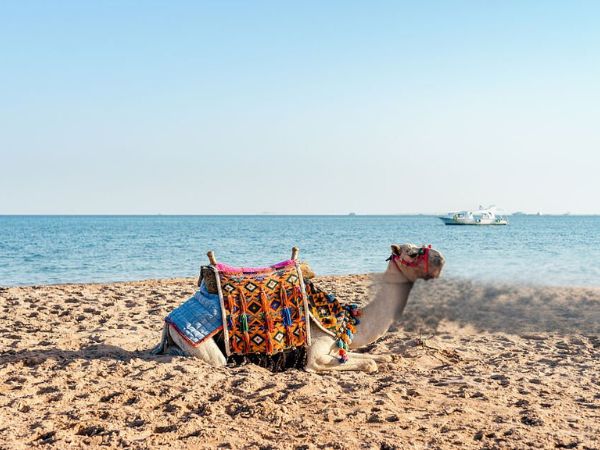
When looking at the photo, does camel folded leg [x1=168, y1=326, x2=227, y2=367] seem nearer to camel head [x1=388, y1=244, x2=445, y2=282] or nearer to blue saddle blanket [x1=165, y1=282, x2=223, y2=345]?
blue saddle blanket [x1=165, y1=282, x2=223, y2=345]

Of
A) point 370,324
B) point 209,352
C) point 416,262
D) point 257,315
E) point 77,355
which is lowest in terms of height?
point 77,355

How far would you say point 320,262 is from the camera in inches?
1091

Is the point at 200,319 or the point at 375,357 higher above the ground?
the point at 200,319

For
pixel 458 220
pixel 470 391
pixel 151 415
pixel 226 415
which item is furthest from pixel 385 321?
pixel 458 220

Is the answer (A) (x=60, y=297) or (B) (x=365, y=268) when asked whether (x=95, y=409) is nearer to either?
(A) (x=60, y=297)

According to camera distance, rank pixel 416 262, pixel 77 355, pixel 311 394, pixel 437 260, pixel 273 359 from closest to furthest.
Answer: pixel 311 394 < pixel 437 260 < pixel 416 262 < pixel 273 359 < pixel 77 355

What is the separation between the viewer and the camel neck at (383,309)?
5621 millimetres

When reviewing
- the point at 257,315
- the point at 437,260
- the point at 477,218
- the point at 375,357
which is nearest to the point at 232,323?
the point at 257,315

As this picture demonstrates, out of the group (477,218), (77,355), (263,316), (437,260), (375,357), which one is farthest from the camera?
(477,218)

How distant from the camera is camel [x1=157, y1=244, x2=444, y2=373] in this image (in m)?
5.45

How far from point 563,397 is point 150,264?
76.8 feet

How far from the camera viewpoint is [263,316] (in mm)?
5484

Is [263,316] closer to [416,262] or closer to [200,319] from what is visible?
[200,319]

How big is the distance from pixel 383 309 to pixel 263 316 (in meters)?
1.05
